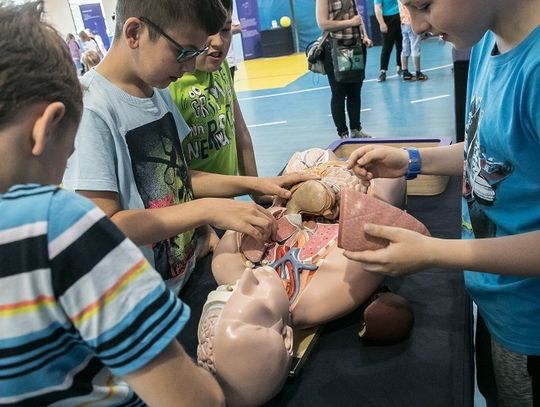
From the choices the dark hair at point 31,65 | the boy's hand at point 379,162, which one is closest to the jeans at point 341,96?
the boy's hand at point 379,162

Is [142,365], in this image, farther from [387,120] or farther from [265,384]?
[387,120]

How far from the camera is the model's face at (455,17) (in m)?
0.72

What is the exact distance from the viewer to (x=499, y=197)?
2.62 ft

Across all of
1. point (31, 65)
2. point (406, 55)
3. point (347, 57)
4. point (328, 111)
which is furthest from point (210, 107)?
point (406, 55)

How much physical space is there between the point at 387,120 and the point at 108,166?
129 inches

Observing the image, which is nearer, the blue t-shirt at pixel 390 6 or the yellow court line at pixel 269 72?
the blue t-shirt at pixel 390 6

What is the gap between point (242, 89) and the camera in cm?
652

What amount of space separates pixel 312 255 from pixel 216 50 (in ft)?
2.16

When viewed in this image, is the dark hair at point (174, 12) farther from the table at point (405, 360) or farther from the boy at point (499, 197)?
the table at point (405, 360)

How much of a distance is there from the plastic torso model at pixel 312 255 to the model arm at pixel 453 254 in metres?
0.17

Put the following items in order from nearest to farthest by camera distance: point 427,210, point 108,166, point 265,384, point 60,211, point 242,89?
point 60,211 < point 265,384 < point 108,166 < point 427,210 < point 242,89

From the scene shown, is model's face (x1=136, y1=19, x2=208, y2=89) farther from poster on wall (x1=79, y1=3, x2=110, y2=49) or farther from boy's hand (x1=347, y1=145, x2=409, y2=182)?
poster on wall (x1=79, y1=3, x2=110, y2=49)

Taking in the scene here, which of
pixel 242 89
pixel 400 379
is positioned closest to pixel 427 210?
pixel 400 379

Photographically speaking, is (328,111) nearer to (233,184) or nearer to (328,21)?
(328,21)
